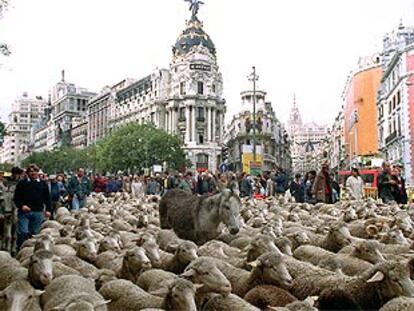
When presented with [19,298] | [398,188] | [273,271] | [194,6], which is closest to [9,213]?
[19,298]

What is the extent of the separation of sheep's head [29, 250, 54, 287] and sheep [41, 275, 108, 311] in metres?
0.14

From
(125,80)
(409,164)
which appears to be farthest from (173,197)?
(125,80)

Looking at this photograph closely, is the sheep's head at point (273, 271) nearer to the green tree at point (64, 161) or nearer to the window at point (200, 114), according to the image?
the window at point (200, 114)

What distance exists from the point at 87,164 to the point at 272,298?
300 ft

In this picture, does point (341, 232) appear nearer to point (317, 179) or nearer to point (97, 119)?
point (317, 179)

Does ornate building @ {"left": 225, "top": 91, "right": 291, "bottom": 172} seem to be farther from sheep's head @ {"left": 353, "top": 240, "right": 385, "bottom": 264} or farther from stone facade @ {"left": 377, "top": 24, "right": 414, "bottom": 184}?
sheep's head @ {"left": 353, "top": 240, "right": 385, "bottom": 264}

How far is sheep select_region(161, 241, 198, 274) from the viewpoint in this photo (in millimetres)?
6977

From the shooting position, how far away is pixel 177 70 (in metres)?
92.9

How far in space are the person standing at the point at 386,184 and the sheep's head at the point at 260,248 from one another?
838 centimetres

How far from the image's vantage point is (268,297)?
5316 mm

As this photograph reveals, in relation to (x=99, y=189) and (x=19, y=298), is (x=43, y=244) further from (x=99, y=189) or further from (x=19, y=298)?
(x=99, y=189)


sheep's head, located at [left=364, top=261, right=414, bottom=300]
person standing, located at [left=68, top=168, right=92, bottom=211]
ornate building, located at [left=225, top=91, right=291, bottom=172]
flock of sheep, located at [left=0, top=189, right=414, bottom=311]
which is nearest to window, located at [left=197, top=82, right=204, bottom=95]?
ornate building, located at [left=225, top=91, right=291, bottom=172]

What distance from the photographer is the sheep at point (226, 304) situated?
489 centimetres

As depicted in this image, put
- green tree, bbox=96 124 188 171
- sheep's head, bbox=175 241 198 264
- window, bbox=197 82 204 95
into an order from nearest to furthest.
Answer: sheep's head, bbox=175 241 198 264 → green tree, bbox=96 124 188 171 → window, bbox=197 82 204 95
